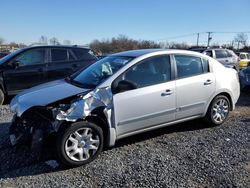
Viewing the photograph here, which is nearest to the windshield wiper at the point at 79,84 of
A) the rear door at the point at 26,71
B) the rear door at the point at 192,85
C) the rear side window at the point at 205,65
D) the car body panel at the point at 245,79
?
the rear door at the point at 192,85

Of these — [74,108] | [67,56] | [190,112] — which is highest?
[67,56]

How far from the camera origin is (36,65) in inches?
327

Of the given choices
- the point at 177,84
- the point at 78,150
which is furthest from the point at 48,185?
the point at 177,84

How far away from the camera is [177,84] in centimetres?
491

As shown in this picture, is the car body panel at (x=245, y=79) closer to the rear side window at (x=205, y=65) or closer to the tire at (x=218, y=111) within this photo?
the tire at (x=218, y=111)

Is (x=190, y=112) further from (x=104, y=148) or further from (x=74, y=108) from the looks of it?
(x=74, y=108)

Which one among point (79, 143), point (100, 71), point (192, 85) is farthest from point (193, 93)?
point (79, 143)

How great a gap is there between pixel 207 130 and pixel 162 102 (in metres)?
1.36

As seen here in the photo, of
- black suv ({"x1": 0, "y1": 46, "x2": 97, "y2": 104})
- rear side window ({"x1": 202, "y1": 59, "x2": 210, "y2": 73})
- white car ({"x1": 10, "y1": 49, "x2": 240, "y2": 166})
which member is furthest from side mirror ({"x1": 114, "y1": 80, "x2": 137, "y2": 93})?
black suv ({"x1": 0, "y1": 46, "x2": 97, "y2": 104})

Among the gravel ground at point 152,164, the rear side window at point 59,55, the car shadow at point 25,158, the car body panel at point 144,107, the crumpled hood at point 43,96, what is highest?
the rear side window at point 59,55

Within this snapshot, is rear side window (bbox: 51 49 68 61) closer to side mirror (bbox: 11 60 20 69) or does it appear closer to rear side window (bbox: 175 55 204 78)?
side mirror (bbox: 11 60 20 69)

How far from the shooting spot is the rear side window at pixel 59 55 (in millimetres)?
8609

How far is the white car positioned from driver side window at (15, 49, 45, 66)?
3.60 m

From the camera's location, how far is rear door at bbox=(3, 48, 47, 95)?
798 centimetres
